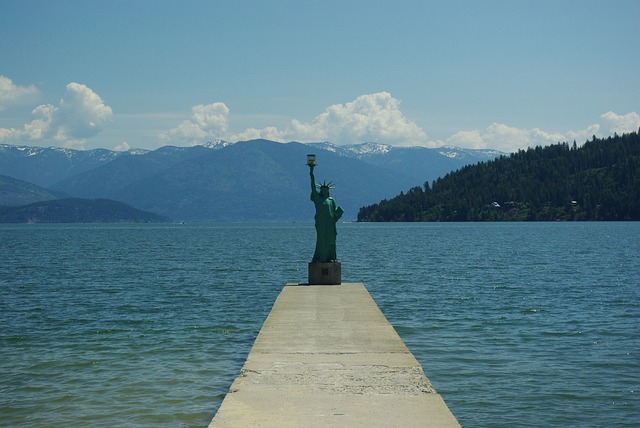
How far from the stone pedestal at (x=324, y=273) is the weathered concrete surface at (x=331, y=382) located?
11.2 m

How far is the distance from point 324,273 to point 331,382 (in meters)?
19.4

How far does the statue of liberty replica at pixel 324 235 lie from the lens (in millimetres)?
32375

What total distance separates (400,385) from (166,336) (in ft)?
45.8

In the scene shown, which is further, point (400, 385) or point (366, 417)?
point (400, 385)

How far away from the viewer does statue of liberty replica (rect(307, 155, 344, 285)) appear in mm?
32375

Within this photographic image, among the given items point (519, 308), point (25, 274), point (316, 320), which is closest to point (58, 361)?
point (316, 320)

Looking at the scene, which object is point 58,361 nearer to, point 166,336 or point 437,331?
point 166,336

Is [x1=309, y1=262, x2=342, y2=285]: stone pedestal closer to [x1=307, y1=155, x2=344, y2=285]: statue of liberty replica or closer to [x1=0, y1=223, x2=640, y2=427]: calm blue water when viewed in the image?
[x1=307, y1=155, x2=344, y2=285]: statue of liberty replica

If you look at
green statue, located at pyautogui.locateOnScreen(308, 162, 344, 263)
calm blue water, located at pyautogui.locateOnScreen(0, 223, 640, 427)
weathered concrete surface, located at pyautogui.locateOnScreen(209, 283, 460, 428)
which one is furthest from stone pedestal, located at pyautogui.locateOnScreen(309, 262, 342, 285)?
weathered concrete surface, located at pyautogui.locateOnScreen(209, 283, 460, 428)

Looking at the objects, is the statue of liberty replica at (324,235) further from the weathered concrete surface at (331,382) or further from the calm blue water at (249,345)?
the weathered concrete surface at (331,382)

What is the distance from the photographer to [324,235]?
1273 inches

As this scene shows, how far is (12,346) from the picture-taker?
81.2 ft

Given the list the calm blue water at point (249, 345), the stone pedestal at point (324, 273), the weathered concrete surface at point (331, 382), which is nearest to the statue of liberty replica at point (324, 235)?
the stone pedestal at point (324, 273)

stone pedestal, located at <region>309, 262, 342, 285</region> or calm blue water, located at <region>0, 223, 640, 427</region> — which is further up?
stone pedestal, located at <region>309, 262, 342, 285</region>
